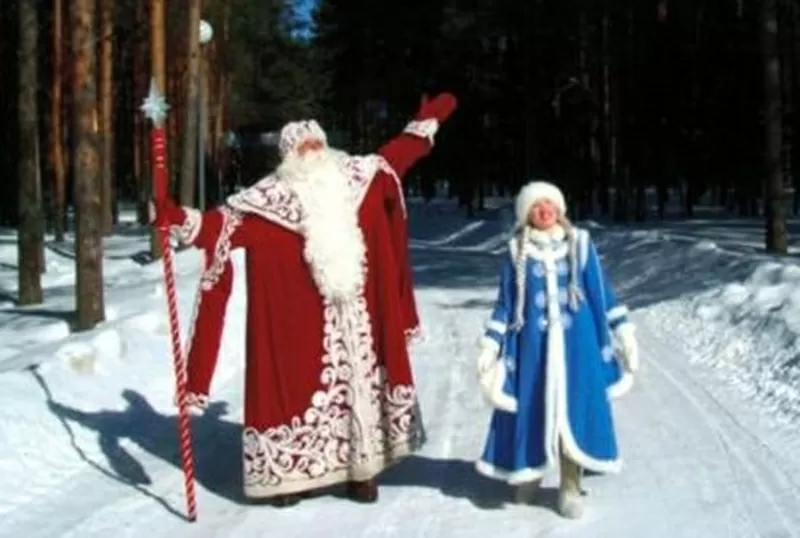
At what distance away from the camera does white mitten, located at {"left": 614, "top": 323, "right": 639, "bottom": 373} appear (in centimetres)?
656

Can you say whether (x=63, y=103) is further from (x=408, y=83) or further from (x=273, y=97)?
(x=273, y=97)

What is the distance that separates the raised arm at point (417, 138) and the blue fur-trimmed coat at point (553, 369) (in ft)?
3.67

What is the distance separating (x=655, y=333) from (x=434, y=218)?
1292 inches

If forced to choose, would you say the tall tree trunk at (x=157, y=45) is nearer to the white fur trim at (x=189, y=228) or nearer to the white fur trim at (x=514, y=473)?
the white fur trim at (x=189, y=228)

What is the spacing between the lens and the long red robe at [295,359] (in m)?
6.93

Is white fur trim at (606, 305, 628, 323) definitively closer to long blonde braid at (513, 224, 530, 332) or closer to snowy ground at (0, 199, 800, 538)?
long blonde braid at (513, 224, 530, 332)

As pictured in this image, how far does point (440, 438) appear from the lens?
8703 mm

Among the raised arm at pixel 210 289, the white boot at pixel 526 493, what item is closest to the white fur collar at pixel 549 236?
the white boot at pixel 526 493

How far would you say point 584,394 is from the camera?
656 cm

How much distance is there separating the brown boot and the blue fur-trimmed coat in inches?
26.6

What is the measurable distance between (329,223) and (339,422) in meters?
1.11

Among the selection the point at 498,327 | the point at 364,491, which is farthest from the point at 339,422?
the point at 498,327

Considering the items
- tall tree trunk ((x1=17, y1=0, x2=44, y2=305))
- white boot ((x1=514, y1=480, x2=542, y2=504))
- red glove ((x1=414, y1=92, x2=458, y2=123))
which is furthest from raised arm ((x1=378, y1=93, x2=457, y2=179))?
tall tree trunk ((x1=17, y1=0, x2=44, y2=305))

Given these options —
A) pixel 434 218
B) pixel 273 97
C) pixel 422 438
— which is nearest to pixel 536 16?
pixel 434 218
